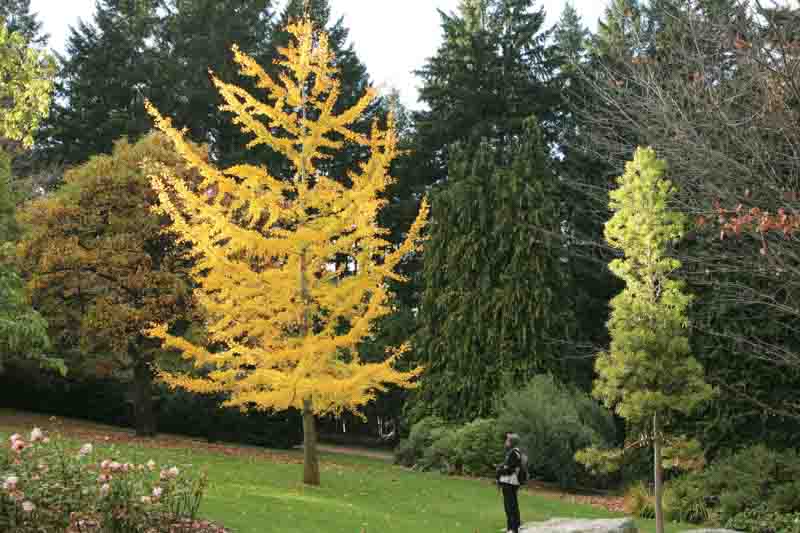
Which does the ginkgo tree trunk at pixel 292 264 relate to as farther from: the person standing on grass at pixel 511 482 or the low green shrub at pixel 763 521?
the low green shrub at pixel 763 521

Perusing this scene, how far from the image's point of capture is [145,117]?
34.3 meters

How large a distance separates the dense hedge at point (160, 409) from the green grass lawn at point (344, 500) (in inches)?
236

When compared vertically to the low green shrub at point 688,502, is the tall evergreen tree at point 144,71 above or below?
above

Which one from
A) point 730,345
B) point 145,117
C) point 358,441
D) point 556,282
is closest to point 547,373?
point 556,282

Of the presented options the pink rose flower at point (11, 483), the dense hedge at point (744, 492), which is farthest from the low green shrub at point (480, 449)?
the pink rose flower at point (11, 483)

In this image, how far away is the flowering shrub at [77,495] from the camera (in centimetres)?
727

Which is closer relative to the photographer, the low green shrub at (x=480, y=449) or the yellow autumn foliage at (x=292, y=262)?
the yellow autumn foliage at (x=292, y=262)

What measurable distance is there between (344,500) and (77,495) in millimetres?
6009

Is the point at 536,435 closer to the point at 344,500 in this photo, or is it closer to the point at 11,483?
the point at 344,500

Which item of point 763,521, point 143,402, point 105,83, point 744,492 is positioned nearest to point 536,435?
point 744,492

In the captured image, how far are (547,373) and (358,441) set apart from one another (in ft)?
41.5

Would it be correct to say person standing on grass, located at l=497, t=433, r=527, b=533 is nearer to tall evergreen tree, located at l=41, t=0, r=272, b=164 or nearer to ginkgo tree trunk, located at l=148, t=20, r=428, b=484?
ginkgo tree trunk, located at l=148, t=20, r=428, b=484

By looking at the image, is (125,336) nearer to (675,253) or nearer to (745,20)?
(675,253)

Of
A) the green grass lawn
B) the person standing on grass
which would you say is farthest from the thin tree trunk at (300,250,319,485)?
the person standing on grass
